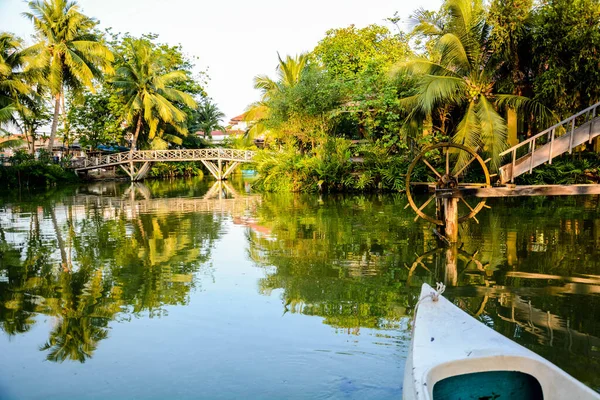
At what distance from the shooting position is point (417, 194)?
2188cm

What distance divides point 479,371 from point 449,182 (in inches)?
295

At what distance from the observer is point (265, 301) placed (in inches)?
283

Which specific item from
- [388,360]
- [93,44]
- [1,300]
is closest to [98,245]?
[1,300]

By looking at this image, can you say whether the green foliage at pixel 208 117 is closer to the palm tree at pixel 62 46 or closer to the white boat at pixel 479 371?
the palm tree at pixel 62 46

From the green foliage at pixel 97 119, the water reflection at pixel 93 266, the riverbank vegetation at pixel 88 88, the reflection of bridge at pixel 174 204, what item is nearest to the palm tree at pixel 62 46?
the riverbank vegetation at pixel 88 88

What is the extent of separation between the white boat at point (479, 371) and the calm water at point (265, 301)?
3.75 ft

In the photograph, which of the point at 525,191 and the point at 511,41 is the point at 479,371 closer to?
the point at 525,191

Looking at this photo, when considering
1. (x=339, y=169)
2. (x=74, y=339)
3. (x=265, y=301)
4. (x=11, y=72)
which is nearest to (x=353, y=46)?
(x=339, y=169)

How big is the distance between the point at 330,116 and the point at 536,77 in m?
8.69

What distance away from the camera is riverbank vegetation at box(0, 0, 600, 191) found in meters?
17.8

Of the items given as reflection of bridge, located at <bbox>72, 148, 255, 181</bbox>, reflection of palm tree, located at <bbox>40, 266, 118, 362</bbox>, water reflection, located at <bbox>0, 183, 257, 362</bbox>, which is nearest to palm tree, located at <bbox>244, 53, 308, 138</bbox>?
reflection of bridge, located at <bbox>72, 148, 255, 181</bbox>

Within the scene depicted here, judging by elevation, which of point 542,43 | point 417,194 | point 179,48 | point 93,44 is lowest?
point 417,194

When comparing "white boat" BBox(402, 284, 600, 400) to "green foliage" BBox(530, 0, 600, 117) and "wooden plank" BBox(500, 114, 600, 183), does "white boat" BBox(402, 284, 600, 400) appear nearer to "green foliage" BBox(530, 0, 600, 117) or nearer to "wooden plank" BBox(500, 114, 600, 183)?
"wooden plank" BBox(500, 114, 600, 183)

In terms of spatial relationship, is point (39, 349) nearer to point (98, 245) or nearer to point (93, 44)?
point (98, 245)
